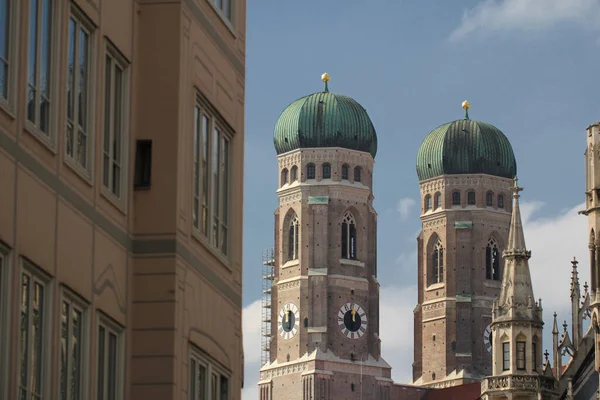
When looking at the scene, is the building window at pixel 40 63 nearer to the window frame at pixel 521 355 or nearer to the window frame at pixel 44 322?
the window frame at pixel 44 322

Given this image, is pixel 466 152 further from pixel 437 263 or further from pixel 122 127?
pixel 122 127

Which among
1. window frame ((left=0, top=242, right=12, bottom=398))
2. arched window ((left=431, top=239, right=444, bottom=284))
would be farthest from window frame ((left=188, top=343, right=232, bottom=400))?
arched window ((left=431, top=239, right=444, bottom=284))

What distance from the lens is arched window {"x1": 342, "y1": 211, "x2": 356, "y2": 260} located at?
144m

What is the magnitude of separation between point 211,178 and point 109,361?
3096 millimetres

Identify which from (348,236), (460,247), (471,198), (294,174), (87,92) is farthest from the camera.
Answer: (471,198)

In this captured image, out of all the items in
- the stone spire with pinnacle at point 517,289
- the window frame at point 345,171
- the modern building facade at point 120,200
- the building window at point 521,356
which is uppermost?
the window frame at point 345,171

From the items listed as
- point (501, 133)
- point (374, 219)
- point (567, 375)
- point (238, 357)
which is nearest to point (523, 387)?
point (567, 375)

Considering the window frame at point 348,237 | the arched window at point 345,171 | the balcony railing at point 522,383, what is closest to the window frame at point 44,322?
the balcony railing at point 522,383

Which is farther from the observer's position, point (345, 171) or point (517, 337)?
point (345, 171)

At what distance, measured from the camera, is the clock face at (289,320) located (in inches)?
5595

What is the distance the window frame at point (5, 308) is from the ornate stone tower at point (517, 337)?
192ft

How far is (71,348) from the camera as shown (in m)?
18.1

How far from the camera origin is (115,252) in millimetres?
19375

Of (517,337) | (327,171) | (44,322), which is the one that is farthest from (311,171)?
(44,322)
